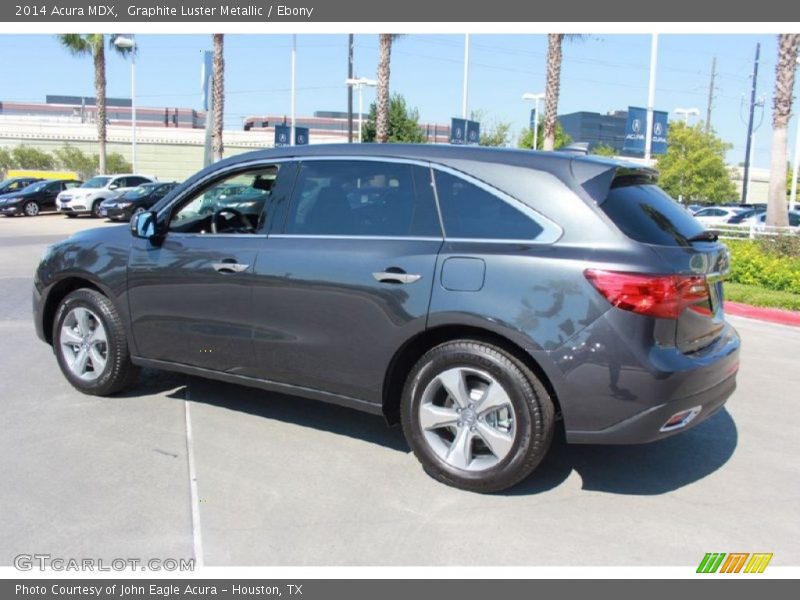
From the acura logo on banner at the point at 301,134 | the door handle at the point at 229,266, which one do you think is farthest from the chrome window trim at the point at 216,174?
the acura logo on banner at the point at 301,134

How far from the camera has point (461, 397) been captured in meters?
3.90

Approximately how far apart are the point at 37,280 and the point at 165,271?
1489mm

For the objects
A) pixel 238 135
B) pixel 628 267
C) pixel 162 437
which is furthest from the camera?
pixel 238 135

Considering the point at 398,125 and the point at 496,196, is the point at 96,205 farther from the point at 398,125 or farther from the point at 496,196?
the point at 496,196

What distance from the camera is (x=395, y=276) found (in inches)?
157

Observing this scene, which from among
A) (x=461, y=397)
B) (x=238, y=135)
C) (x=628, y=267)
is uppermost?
(x=238, y=135)

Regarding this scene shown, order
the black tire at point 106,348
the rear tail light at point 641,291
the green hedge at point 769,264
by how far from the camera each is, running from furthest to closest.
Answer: the green hedge at point 769,264, the black tire at point 106,348, the rear tail light at point 641,291

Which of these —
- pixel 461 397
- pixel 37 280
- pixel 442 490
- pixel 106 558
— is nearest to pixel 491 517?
pixel 442 490

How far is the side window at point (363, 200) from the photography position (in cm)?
→ 411

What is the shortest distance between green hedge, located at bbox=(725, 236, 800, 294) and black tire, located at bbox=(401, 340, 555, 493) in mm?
9238

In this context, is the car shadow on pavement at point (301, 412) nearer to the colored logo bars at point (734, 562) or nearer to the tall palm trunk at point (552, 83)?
the colored logo bars at point (734, 562)

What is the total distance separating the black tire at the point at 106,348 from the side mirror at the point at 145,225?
656mm

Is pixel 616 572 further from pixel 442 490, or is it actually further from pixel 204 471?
pixel 204 471

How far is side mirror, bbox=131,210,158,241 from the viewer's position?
4.90m
